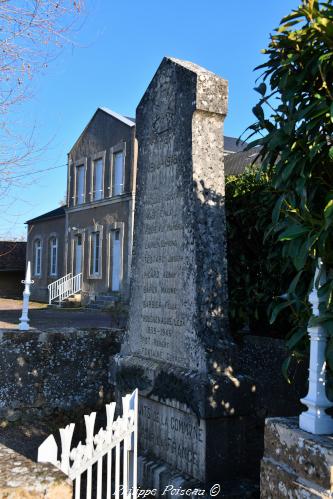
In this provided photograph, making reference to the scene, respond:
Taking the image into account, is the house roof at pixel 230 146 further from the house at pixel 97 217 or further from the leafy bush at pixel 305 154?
the leafy bush at pixel 305 154

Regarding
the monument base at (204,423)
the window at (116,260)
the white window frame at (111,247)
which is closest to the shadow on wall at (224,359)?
the monument base at (204,423)

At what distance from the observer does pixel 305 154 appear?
9.61 ft

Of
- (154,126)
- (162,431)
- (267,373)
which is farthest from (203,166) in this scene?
(162,431)

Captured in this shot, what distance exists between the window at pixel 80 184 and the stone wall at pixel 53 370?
1981 centimetres

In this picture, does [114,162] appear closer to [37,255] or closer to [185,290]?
[37,255]

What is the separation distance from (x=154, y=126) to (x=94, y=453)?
125 inches

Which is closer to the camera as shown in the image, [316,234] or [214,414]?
[316,234]

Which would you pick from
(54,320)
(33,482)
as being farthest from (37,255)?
(33,482)

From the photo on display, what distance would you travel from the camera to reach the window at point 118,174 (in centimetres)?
2219

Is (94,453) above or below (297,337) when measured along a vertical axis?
below

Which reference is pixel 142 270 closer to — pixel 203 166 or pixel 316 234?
pixel 203 166

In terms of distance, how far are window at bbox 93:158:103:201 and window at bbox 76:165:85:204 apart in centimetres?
126

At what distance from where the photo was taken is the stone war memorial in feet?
13.8

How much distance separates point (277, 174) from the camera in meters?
3.14
